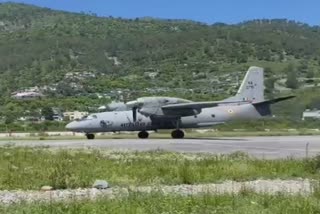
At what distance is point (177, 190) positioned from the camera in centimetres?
1348

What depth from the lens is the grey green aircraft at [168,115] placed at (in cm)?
4803

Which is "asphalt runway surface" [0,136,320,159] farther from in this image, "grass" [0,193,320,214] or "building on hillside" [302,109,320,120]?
"building on hillside" [302,109,320,120]

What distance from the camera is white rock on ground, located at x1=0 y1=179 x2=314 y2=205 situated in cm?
1230

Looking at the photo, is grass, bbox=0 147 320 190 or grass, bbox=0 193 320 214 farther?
grass, bbox=0 147 320 190

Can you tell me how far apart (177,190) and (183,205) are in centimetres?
363

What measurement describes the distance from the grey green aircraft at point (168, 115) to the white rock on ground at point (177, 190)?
3233cm

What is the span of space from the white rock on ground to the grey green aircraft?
1273 inches

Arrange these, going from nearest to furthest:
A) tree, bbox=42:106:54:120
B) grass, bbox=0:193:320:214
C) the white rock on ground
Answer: grass, bbox=0:193:320:214
the white rock on ground
tree, bbox=42:106:54:120

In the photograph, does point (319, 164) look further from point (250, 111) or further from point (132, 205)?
point (250, 111)

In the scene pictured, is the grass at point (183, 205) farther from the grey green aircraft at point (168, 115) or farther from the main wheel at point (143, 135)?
the main wheel at point (143, 135)

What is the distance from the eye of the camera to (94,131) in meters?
48.4

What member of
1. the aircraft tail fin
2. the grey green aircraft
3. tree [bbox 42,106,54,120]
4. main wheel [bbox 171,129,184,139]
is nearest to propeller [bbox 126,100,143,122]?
the grey green aircraft

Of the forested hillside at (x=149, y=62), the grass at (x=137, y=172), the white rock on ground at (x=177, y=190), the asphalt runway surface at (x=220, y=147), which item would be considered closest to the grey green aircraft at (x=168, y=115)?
Answer: the asphalt runway surface at (x=220, y=147)

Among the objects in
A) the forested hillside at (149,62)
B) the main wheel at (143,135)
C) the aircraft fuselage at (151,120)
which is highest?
the forested hillside at (149,62)
